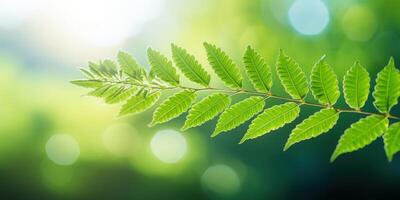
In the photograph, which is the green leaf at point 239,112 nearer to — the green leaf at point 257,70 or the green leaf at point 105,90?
the green leaf at point 257,70

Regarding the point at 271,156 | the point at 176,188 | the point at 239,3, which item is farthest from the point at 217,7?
the point at 176,188

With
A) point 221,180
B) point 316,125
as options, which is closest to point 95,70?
point 316,125

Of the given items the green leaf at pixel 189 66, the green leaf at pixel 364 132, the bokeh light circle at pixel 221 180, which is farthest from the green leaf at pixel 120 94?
the bokeh light circle at pixel 221 180

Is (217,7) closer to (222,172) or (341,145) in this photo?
(222,172)

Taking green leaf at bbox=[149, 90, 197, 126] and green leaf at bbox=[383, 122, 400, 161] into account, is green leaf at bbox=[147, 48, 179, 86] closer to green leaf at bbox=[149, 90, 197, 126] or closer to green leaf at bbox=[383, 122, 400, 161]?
green leaf at bbox=[149, 90, 197, 126]

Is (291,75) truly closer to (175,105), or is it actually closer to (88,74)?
(175,105)

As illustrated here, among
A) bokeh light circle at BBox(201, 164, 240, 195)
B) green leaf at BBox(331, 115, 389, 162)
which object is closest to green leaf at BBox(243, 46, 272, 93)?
green leaf at BBox(331, 115, 389, 162)
